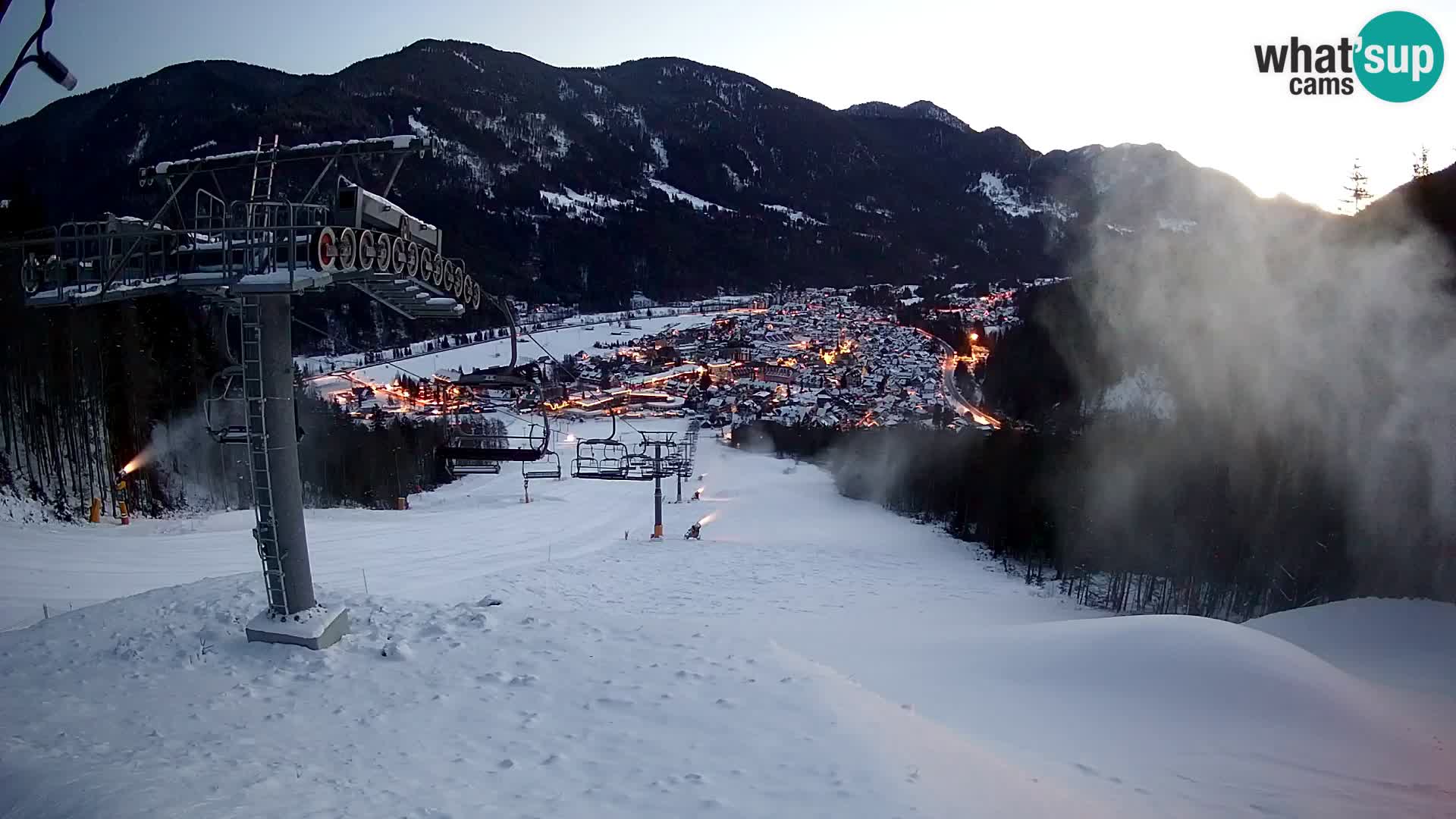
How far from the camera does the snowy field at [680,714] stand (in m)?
4.95

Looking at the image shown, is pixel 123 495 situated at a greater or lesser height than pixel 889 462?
greater

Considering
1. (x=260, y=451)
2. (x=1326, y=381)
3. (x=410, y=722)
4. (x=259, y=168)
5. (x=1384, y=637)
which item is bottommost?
(x=1384, y=637)

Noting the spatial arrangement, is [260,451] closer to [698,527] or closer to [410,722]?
[410,722]

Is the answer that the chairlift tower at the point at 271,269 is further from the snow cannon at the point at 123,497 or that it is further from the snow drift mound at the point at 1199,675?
the snow cannon at the point at 123,497

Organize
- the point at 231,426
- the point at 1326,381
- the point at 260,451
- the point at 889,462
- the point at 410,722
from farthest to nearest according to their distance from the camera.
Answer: the point at 889,462 → the point at 1326,381 → the point at 231,426 → the point at 260,451 → the point at 410,722

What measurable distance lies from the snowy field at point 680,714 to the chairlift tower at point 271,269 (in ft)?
3.34

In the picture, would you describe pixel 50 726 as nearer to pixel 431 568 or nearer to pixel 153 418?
pixel 431 568

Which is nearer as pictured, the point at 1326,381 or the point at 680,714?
the point at 680,714

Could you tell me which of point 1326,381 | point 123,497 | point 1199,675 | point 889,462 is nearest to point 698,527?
point 123,497

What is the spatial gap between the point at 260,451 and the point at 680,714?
Answer: 5215 mm

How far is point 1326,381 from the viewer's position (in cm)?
2255

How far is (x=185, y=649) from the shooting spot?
7.22 meters

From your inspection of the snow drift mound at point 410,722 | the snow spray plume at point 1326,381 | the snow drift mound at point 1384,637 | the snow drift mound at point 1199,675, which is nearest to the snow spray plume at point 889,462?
the snow spray plume at point 1326,381

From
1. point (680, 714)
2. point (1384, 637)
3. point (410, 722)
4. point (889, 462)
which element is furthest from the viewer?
point (889, 462)
